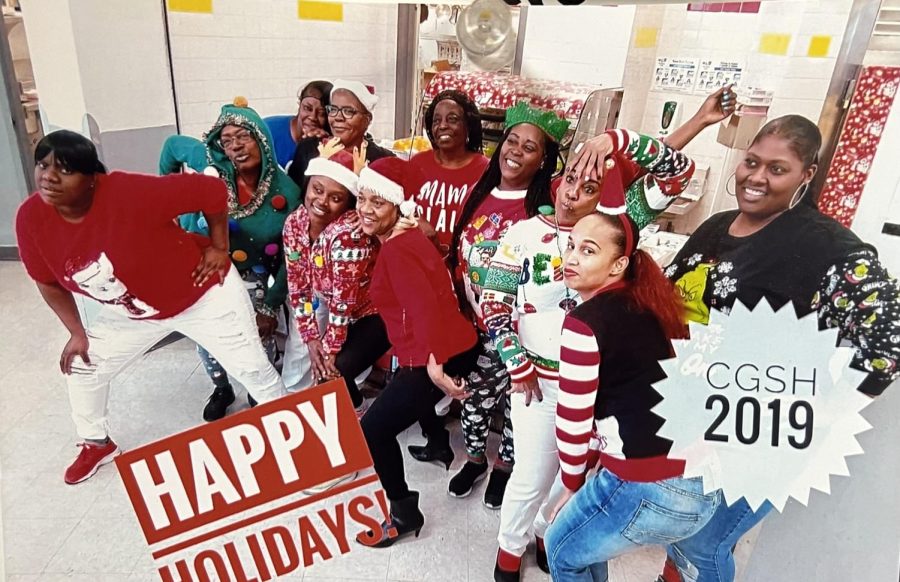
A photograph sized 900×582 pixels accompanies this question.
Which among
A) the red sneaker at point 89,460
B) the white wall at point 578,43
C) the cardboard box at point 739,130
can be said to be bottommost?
the red sneaker at point 89,460

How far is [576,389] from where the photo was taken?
43.4 inches

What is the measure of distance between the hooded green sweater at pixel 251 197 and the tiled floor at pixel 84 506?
490 mm

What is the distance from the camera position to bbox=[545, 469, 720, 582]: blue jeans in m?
1.11

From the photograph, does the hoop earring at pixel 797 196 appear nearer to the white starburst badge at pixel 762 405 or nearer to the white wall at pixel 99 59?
the white starburst badge at pixel 762 405

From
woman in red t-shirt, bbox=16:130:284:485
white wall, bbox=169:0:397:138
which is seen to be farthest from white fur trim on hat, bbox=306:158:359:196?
white wall, bbox=169:0:397:138

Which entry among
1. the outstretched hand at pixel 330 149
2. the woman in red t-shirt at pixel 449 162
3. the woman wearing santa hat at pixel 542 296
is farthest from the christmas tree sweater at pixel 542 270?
the outstretched hand at pixel 330 149

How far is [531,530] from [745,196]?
1.15m

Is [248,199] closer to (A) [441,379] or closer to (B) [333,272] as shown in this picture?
(B) [333,272]

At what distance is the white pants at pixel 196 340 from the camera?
56.4 inches

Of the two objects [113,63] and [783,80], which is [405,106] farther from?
[783,80]

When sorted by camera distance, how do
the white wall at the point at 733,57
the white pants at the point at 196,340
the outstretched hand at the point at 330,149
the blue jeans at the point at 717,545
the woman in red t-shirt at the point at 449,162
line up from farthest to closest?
the woman in red t-shirt at the point at 449,162 → the outstretched hand at the point at 330,149 → the white pants at the point at 196,340 → the blue jeans at the point at 717,545 → the white wall at the point at 733,57

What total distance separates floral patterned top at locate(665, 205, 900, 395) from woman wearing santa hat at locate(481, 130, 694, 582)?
6.0 inches

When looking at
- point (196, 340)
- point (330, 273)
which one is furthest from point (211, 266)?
point (330, 273)

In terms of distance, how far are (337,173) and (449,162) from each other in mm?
379
